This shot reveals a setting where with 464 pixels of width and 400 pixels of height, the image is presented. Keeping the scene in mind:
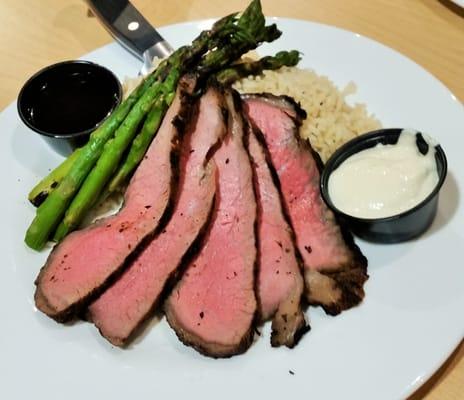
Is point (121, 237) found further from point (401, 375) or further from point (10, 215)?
point (401, 375)

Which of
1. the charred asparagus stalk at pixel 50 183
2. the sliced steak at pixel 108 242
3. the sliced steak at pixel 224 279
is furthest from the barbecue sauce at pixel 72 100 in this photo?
the sliced steak at pixel 224 279

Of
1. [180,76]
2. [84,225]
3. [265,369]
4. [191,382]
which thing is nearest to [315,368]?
[265,369]

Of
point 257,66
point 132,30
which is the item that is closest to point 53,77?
point 132,30

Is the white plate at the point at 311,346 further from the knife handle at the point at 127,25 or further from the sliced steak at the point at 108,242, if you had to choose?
the knife handle at the point at 127,25

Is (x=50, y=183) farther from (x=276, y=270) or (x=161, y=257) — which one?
(x=276, y=270)

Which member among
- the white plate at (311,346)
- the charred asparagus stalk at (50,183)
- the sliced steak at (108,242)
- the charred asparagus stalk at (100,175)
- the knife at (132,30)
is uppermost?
the knife at (132,30)

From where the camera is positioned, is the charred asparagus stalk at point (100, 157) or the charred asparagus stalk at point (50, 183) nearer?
the charred asparagus stalk at point (100, 157)

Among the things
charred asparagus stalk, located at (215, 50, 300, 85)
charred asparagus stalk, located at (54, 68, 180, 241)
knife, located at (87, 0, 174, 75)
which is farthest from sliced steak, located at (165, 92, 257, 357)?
knife, located at (87, 0, 174, 75)

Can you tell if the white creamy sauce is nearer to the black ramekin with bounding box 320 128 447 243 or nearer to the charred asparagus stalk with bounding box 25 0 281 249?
the black ramekin with bounding box 320 128 447 243
